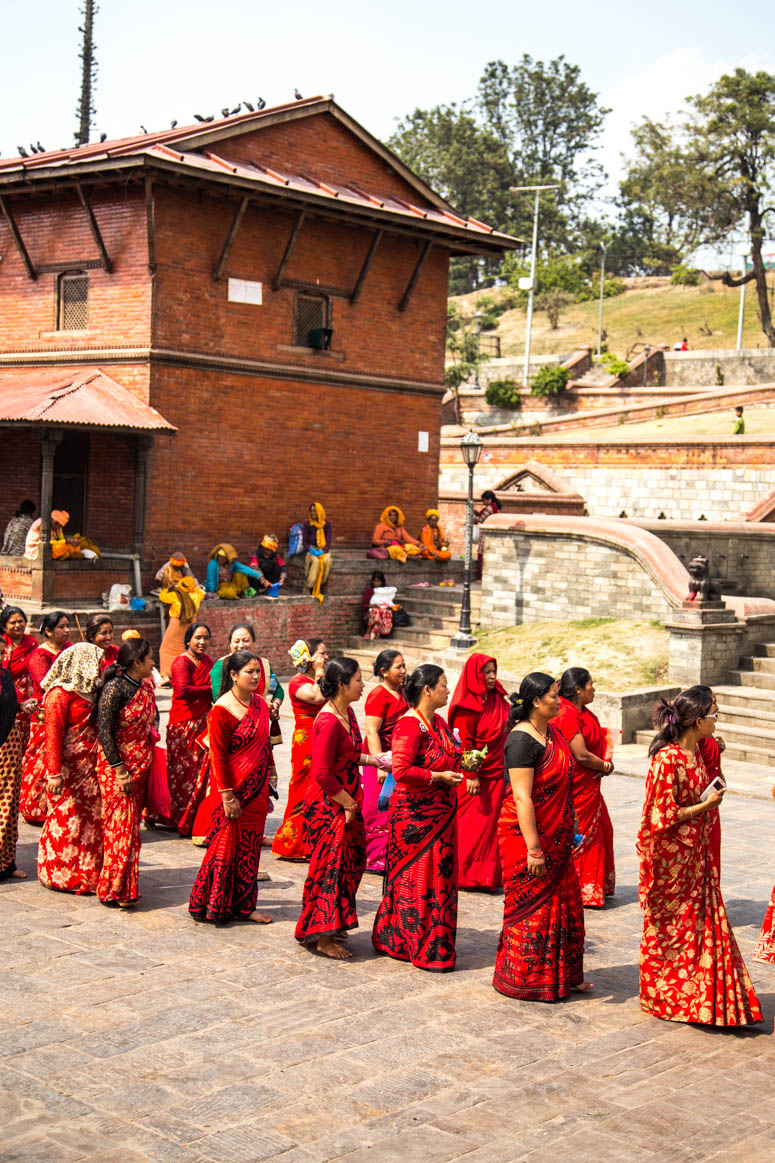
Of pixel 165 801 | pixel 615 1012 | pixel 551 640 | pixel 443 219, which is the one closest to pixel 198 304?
pixel 443 219

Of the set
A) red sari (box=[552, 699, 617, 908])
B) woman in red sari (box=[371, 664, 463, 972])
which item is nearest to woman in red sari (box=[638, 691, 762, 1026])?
woman in red sari (box=[371, 664, 463, 972])

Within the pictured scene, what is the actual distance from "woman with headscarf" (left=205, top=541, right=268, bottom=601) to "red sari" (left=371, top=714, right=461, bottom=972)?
12301mm

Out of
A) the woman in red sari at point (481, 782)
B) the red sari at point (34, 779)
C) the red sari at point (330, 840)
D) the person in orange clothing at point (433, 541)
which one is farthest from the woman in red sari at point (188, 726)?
the person in orange clothing at point (433, 541)

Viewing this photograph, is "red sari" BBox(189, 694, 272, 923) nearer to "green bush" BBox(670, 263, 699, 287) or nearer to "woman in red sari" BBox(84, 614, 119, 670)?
"woman in red sari" BBox(84, 614, 119, 670)

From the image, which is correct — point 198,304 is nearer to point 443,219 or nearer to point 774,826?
point 443,219

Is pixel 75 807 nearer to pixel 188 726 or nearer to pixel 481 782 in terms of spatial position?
pixel 188 726

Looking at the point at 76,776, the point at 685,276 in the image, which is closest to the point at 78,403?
the point at 76,776

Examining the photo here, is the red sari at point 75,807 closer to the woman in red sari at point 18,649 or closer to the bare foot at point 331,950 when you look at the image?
the woman in red sari at point 18,649

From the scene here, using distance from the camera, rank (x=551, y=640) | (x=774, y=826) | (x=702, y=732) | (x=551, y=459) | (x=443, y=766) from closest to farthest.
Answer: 1. (x=702, y=732)
2. (x=443, y=766)
3. (x=774, y=826)
4. (x=551, y=640)
5. (x=551, y=459)

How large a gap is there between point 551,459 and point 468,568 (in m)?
11.4

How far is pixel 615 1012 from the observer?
6613 millimetres

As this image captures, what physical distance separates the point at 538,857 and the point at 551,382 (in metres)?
37.0

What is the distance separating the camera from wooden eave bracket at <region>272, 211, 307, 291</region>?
2030 centimetres

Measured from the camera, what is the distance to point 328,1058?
586cm
